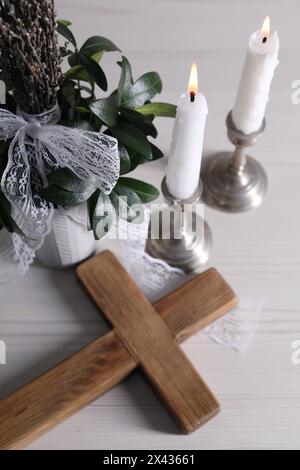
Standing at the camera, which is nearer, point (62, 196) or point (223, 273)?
point (62, 196)

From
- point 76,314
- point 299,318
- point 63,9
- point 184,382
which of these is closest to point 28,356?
point 76,314

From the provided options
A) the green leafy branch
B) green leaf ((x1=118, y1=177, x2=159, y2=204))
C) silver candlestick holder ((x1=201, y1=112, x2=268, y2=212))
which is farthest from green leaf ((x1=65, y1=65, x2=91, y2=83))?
silver candlestick holder ((x1=201, y1=112, x2=268, y2=212))

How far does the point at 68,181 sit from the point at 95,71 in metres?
0.11

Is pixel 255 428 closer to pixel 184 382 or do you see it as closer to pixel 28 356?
pixel 184 382

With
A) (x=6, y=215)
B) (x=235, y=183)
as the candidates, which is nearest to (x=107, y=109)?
(x=6, y=215)

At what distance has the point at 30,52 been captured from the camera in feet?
1.64

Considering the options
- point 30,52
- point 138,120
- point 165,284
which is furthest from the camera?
point 165,284

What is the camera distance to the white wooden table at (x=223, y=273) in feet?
2.14

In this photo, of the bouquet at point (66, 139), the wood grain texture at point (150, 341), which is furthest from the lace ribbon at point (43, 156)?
the wood grain texture at point (150, 341)

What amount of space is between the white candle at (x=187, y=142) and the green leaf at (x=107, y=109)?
61mm

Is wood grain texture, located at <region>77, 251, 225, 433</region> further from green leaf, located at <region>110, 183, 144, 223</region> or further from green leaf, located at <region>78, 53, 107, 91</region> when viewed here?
green leaf, located at <region>78, 53, 107, 91</region>

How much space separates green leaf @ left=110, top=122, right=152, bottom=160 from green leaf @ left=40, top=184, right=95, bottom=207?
60 mm

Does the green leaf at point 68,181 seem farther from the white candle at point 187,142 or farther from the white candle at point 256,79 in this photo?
the white candle at point 256,79

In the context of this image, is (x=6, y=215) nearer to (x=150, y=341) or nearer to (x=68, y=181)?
(x=68, y=181)
